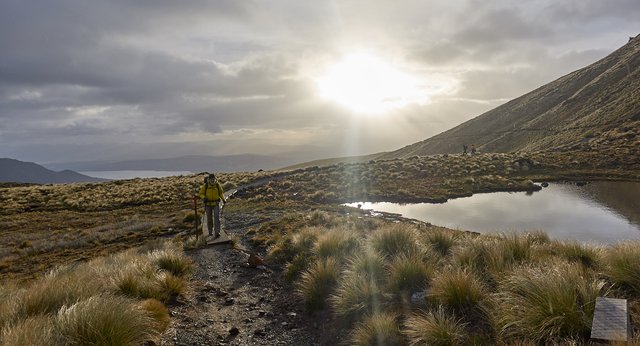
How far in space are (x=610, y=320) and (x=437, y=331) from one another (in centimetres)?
222

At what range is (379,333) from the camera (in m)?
6.32

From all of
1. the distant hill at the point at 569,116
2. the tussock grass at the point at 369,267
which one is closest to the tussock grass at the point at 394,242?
the tussock grass at the point at 369,267

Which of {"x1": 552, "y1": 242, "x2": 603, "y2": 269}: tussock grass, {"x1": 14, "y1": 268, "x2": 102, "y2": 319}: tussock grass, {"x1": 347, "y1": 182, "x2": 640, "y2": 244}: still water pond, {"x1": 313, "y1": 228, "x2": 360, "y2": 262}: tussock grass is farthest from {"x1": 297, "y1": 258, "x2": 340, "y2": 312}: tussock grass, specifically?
{"x1": 347, "y1": 182, "x2": 640, "y2": 244}: still water pond

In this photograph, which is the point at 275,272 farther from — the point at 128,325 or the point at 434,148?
the point at 434,148

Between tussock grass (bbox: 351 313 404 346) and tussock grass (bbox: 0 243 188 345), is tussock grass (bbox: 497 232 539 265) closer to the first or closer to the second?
tussock grass (bbox: 351 313 404 346)

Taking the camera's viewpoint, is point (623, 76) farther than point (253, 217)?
Yes

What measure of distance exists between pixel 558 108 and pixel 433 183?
337 ft

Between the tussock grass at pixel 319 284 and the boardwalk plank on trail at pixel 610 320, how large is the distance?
5170mm

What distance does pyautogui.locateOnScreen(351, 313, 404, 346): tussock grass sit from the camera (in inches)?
245

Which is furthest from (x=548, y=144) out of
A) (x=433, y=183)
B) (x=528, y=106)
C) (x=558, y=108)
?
(x=528, y=106)

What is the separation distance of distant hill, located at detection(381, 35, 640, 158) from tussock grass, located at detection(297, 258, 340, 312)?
66485mm

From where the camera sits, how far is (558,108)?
121m

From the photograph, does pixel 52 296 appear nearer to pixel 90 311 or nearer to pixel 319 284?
pixel 90 311

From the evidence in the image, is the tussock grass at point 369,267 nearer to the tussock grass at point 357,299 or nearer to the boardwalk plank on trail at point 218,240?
the tussock grass at point 357,299
